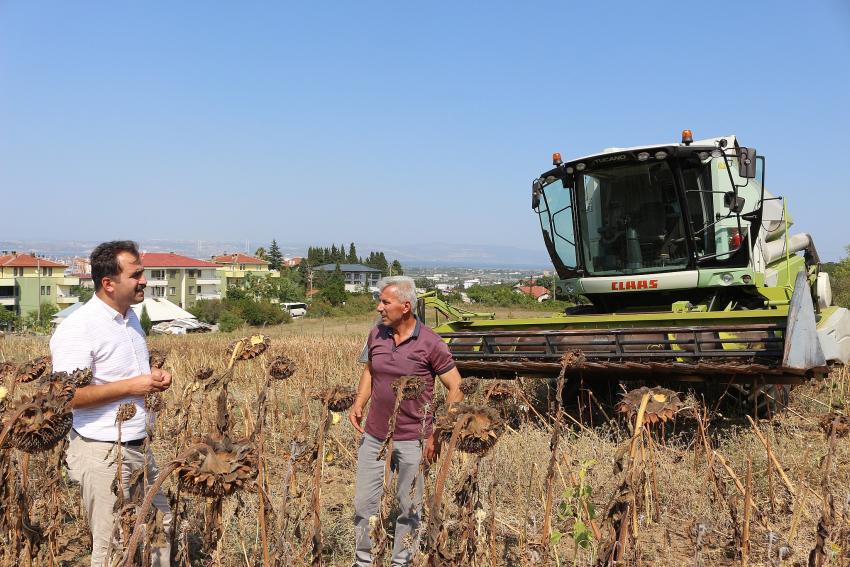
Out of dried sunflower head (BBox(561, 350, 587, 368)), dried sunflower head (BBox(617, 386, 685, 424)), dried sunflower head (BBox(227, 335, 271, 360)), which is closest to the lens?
dried sunflower head (BBox(617, 386, 685, 424))

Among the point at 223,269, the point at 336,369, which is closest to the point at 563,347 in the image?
the point at 336,369

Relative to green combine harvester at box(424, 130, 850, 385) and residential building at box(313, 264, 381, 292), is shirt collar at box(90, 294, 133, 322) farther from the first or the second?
residential building at box(313, 264, 381, 292)

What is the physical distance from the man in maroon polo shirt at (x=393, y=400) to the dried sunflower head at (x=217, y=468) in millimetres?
1824

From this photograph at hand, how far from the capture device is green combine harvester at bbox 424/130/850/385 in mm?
5734

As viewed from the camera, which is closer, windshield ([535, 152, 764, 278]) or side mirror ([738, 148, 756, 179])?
side mirror ([738, 148, 756, 179])

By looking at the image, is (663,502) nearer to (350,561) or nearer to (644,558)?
(644,558)

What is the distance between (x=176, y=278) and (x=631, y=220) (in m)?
114

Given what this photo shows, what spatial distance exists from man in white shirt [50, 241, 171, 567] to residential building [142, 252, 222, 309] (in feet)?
362

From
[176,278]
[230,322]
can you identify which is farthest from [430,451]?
[176,278]

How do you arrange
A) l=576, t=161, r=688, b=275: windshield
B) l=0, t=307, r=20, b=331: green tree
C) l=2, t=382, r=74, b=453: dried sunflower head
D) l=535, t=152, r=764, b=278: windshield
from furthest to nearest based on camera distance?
1. l=0, t=307, r=20, b=331: green tree
2. l=576, t=161, r=688, b=275: windshield
3. l=535, t=152, r=764, b=278: windshield
4. l=2, t=382, r=74, b=453: dried sunflower head

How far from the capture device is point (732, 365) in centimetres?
548

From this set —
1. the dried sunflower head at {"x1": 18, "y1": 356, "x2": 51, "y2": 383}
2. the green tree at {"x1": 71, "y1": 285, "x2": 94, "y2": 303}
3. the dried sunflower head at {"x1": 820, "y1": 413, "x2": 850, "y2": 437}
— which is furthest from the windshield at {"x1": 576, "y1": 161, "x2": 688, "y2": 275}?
the green tree at {"x1": 71, "y1": 285, "x2": 94, "y2": 303}

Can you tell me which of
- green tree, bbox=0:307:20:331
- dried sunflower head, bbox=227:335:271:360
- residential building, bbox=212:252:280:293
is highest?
dried sunflower head, bbox=227:335:271:360

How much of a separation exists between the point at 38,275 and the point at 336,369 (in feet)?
318
